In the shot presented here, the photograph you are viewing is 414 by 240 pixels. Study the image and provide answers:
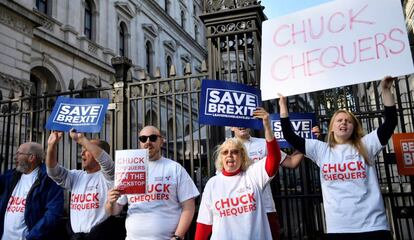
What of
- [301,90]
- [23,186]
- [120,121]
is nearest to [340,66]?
[301,90]

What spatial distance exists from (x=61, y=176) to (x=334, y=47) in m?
2.92

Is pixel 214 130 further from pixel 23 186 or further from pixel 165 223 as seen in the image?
pixel 23 186

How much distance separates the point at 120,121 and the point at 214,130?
1393 mm

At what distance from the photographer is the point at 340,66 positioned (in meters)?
3.27

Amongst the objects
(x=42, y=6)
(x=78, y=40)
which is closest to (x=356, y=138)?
(x=42, y=6)

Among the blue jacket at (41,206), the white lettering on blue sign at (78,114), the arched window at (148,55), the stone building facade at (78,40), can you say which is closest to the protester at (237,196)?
the blue jacket at (41,206)

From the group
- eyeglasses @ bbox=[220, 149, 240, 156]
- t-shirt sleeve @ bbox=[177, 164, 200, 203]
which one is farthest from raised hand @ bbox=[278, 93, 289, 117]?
t-shirt sleeve @ bbox=[177, 164, 200, 203]

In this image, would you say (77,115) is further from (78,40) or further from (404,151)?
(78,40)

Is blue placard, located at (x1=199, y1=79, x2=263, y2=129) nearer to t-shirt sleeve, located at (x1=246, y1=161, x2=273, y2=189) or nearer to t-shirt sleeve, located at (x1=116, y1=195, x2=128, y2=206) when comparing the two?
t-shirt sleeve, located at (x1=246, y1=161, x2=273, y2=189)

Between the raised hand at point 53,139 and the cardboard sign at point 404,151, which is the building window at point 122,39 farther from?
the cardboard sign at point 404,151

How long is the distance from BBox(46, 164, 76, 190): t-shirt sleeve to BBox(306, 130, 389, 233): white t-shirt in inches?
97.3

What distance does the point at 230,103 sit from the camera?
3947 mm

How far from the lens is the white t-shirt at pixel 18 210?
157 inches

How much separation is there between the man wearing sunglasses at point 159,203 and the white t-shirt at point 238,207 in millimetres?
288
